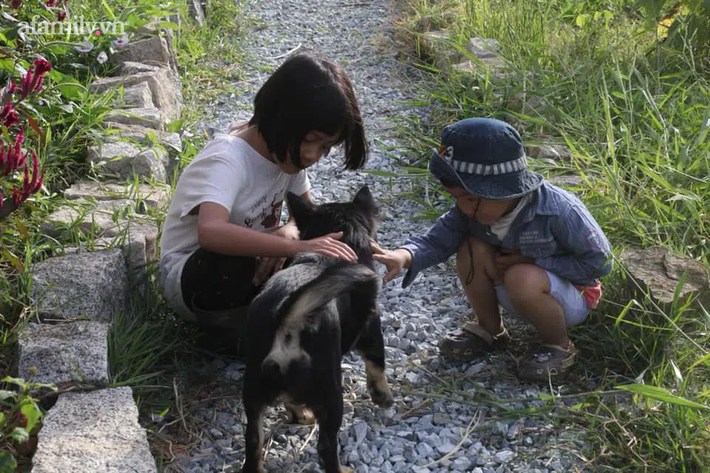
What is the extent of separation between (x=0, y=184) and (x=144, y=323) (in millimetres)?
827

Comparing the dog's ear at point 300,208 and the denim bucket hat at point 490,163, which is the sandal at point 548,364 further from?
the dog's ear at point 300,208

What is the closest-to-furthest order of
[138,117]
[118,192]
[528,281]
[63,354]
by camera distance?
[63,354] < [528,281] < [118,192] < [138,117]

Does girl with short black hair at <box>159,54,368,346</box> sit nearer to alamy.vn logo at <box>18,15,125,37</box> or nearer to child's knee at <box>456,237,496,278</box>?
child's knee at <box>456,237,496,278</box>

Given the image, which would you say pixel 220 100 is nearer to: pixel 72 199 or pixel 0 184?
pixel 72 199

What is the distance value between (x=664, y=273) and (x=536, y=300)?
0.55m

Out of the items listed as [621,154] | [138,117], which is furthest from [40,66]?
[621,154]

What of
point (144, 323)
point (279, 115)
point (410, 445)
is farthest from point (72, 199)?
point (410, 445)

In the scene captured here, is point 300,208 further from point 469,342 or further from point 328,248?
point 469,342

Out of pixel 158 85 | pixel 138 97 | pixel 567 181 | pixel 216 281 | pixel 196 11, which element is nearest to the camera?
pixel 216 281

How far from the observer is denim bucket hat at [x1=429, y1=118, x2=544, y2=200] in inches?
104

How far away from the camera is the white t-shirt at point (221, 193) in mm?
2754

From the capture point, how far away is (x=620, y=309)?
298cm

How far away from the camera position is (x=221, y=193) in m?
2.73

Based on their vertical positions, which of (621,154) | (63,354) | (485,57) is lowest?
(485,57)
